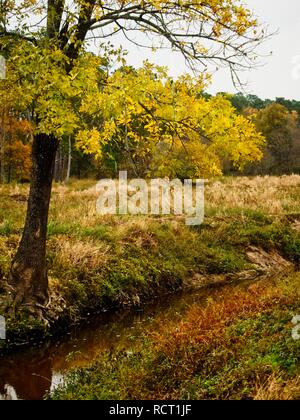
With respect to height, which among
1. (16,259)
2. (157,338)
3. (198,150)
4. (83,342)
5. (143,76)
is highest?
(143,76)

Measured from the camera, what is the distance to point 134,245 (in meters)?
13.5

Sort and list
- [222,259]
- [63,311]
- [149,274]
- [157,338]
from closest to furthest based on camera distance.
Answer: [157,338] → [63,311] → [149,274] → [222,259]

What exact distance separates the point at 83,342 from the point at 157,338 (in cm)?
212

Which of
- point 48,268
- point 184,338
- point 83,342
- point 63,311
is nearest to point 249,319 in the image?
point 184,338

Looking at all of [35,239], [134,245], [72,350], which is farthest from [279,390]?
[134,245]

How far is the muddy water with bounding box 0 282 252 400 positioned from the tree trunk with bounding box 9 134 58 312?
101 centimetres

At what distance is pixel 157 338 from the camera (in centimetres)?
770

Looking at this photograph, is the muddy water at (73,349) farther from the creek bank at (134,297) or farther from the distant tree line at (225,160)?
the distant tree line at (225,160)

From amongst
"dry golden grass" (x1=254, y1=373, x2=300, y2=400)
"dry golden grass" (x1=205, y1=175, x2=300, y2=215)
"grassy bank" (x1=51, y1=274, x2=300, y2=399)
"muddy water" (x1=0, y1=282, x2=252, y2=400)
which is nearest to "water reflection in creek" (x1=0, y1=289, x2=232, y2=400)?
"muddy water" (x1=0, y1=282, x2=252, y2=400)

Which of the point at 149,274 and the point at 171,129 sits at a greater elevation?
the point at 171,129

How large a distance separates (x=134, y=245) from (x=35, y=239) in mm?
4579

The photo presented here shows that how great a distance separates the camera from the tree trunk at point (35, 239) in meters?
9.14

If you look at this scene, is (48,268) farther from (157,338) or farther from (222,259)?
(222,259)
